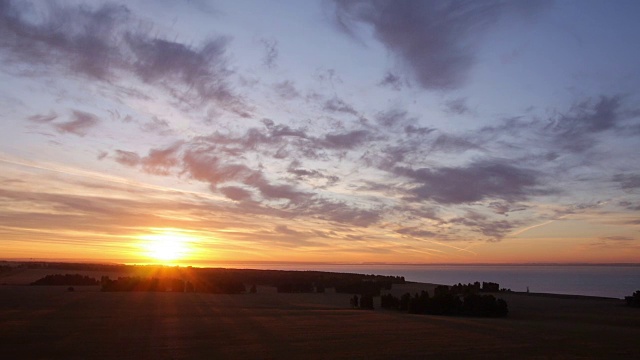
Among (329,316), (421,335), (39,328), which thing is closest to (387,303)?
(329,316)

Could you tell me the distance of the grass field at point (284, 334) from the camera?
1988 cm

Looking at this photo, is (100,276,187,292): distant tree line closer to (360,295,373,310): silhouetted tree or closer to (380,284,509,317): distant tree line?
(360,295,373,310): silhouetted tree

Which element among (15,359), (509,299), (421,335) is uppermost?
(509,299)

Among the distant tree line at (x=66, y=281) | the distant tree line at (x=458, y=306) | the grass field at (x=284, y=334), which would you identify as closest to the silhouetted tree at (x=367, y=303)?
the distant tree line at (x=458, y=306)

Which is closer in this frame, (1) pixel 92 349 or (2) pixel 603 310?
(1) pixel 92 349

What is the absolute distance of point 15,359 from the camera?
59.3 feet

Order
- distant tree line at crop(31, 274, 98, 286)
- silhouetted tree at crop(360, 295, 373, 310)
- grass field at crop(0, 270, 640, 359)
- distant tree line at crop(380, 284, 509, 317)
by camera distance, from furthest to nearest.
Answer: distant tree line at crop(31, 274, 98, 286)
silhouetted tree at crop(360, 295, 373, 310)
distant tree line at crop(380, 284, 509, 317)
grass field at crop(0, 270, 640, 359)

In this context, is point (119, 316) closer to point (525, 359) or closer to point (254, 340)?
point (254, 340)

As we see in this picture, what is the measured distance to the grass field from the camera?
19.9 m

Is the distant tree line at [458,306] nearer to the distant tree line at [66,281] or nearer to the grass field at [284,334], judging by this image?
the grass field at [284,334]

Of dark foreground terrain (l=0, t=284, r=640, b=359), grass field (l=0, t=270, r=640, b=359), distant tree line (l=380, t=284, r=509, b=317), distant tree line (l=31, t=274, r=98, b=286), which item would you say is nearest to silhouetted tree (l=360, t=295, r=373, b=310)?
distant tree line (l=380, t=284, r=509, b=317)

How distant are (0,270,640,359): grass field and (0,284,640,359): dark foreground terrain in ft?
0.12

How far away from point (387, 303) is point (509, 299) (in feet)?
42.0

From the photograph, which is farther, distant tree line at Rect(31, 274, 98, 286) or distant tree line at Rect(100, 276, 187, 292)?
distant tree line at Rect(31, 274, 98, 286)
